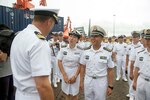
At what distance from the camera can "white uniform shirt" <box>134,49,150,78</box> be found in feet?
14.1

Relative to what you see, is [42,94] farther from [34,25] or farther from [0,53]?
[0,53]

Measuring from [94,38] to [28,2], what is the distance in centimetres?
961

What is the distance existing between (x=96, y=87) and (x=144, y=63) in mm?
991

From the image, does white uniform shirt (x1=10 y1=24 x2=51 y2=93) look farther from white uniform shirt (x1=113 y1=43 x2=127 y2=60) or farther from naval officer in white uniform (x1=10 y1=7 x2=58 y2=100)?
white uniform shirt (x1=113 y1=43 x2=127 y2=60)

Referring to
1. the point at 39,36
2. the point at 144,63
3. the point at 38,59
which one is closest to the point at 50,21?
the point at 39,36

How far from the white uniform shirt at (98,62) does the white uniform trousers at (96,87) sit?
97 mm

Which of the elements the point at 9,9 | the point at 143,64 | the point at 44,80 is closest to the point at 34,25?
the point at 44,80

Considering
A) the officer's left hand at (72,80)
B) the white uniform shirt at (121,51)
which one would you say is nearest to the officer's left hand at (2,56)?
the officer's left hand at (72,80)

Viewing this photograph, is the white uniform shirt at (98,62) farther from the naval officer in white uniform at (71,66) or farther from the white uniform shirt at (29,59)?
the white uniform shirt at (29,59)

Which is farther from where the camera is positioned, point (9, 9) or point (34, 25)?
Answer: point (9, 9)

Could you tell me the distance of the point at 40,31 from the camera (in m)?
2.50

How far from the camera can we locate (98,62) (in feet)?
14.4

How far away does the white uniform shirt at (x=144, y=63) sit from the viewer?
431cm

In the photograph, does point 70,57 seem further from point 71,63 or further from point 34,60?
point 34,60
